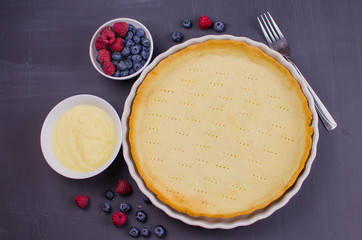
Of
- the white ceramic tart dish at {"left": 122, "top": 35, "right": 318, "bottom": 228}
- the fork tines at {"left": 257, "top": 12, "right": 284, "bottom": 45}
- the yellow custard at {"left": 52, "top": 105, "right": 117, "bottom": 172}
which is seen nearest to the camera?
the white ceramic tart dish at {"left": 122, "top": 35, "right": 318, "bottom": 228}

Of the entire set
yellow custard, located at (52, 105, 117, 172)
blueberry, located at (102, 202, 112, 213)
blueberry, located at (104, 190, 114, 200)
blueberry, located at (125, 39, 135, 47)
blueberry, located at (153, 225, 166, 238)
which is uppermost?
blueberry, located at (125, 39, 135, 47)

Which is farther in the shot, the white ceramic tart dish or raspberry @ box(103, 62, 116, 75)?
raspberry @ box(103, 62, 116, 75)

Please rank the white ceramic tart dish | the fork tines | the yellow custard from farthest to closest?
1. the fork tines
2. the yellow custard
3. the white ceramic tart dish

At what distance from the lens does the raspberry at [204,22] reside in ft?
4.76

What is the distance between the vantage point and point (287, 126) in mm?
1208

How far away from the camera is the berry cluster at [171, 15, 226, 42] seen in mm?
1453

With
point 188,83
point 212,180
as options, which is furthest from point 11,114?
point 212,180

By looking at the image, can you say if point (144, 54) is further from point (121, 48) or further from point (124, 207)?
point (124, 207)

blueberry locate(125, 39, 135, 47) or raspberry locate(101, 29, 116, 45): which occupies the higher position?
raspberry locate(101, 29, 116, 45)

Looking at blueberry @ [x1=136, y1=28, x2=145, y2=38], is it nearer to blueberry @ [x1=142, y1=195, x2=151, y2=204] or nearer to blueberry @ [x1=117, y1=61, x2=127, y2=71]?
blueberry @ [x1=117, y1=61, x2=127, y2=71]

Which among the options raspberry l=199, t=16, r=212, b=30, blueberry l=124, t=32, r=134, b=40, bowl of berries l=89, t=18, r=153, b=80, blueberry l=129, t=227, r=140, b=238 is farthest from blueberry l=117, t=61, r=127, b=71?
blueberry l=129, t=227, r=140, b=238

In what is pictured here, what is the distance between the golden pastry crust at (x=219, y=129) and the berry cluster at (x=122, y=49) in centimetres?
18

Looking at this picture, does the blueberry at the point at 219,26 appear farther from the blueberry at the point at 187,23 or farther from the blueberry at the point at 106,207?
the blueberry at the point at 106,207

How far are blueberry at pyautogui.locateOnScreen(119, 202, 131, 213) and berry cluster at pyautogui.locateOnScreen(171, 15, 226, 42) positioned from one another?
70 cm
